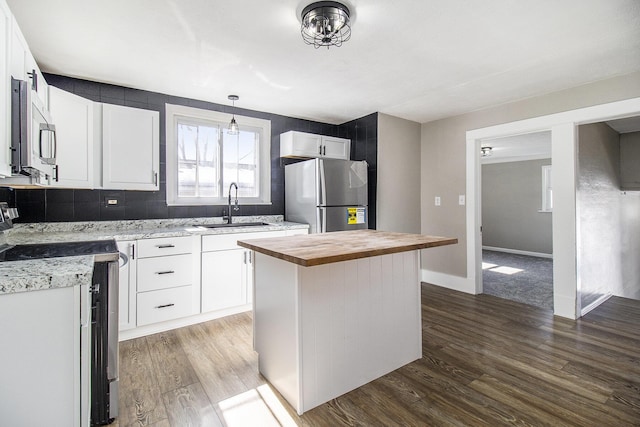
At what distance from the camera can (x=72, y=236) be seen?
239cm

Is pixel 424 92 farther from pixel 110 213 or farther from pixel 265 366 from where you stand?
pixel 110 213

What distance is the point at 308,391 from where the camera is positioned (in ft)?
5.60

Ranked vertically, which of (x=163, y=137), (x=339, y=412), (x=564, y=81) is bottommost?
(x=339, y=412)

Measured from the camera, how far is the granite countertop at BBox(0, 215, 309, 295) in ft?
3.58

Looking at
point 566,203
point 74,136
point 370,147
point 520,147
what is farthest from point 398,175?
point 74,136

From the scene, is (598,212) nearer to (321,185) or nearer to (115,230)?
(321,185)

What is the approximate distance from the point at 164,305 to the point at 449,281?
3.29 m

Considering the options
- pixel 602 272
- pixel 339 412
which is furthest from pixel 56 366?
pixel 602 272

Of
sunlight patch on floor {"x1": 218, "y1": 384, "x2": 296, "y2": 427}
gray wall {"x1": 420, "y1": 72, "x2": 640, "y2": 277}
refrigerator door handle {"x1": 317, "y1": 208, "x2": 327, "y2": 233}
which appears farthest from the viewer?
refrigerator door handle {"x1": 317, "y1": 208, "x2": 327, "y2": 233}

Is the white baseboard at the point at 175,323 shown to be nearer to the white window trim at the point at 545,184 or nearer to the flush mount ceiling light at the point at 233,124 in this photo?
the flush mount ceiling light at the point at 233,124

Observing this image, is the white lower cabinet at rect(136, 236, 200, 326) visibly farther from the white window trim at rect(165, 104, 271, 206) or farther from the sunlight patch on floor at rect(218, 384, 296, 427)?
the sunlight patch on floor at rect(218, 384, 296, 427)

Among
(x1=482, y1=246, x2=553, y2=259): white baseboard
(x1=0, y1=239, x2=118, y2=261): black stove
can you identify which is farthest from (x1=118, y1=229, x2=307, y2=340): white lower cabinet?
(x1=482, y1=246, x2=553, y2=259): white baseboard

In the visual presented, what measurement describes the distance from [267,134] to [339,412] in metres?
3.13

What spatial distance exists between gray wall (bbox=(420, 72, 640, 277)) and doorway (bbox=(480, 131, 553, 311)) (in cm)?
110
